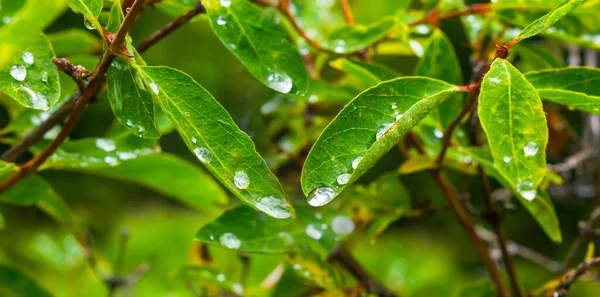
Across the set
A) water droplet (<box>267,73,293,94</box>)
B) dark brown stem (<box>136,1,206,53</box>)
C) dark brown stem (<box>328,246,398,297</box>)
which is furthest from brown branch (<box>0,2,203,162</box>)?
dark brown stem (<box>328,246,398,297</box>)

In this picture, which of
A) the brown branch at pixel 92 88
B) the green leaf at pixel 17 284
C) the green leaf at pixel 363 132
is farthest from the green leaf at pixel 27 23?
the green leaf at pixel 17 284

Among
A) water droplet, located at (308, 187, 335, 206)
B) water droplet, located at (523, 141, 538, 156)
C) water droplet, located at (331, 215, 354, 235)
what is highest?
water droplet, located at (523, 141, 538, 156)

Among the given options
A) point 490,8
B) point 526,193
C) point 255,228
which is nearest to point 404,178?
point 490,8

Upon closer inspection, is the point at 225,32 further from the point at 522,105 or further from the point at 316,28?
the point at 316,28

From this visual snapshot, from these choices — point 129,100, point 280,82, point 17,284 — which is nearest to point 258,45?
point 280,82

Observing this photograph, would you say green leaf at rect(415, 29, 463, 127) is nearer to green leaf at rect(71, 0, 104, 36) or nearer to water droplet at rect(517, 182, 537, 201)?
water droplet at rect(517, 182, 537, 201)

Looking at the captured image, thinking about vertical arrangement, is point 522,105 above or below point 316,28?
below

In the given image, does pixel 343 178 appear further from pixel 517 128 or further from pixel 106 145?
pixel 106 145

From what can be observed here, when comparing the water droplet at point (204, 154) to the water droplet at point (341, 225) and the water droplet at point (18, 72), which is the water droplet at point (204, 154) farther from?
the water droplet at point (341, 225)
